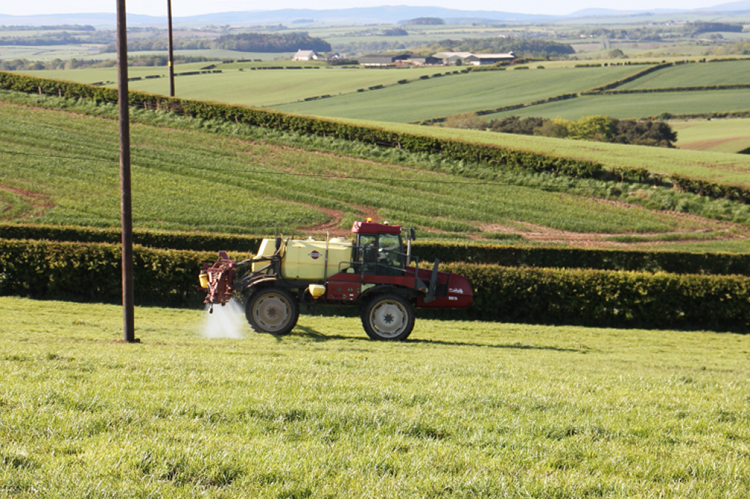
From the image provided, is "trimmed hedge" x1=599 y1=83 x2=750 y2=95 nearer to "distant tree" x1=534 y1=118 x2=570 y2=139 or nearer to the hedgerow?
the hedgerow

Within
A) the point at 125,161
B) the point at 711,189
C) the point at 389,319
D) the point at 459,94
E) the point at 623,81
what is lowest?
the point at 389,319

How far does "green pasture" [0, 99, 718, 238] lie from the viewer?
2905cm

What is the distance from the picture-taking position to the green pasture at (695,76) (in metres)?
95.4

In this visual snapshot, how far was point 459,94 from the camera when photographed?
9419 cm

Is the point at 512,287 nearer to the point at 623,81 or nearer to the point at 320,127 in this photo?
the point at 320,127

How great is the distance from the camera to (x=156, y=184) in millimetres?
32281

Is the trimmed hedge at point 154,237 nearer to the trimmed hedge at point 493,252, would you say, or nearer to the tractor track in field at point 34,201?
the trimmed hedge at point 493,252

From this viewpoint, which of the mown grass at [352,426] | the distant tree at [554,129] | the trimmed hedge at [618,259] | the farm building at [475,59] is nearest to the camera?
the mown grass at [352,426]

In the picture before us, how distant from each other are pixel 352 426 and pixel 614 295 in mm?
14982

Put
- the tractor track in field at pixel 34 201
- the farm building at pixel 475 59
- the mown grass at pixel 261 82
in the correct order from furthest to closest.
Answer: the farm building at pixel 475 59 < the mown grass at pixel 261 82 < the tractor track in field at pixel 34 201

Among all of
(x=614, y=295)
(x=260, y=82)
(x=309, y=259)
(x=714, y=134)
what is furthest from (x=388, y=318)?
(x=260, y=82)

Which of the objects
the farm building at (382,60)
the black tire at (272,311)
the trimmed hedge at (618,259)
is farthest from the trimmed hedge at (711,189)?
the farm building at (382,60)

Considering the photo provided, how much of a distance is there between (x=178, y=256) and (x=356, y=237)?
6817mm

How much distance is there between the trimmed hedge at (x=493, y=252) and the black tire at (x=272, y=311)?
8223 millimetres
